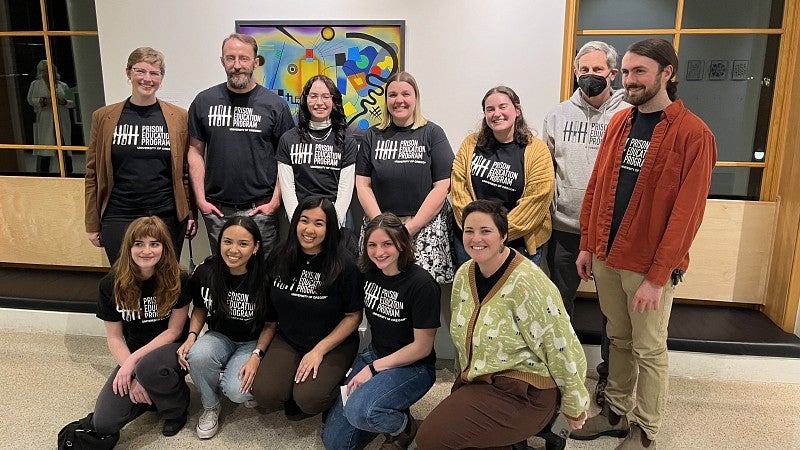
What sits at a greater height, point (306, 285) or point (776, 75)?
point (776, 75)

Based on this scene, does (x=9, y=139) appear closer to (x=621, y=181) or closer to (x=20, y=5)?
(x=20, y=5)

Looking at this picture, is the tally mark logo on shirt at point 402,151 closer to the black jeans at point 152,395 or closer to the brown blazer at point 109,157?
the brown blazer at point 109,157

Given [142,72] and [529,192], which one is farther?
[142,72]

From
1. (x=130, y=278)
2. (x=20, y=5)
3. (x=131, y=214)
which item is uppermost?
(x=20, y=5)

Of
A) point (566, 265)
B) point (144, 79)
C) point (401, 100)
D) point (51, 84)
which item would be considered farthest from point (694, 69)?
point (51, 84)

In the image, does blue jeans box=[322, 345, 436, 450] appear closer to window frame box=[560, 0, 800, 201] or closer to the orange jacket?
the orange jacket

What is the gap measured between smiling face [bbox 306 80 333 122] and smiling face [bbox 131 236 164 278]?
0.84 metres

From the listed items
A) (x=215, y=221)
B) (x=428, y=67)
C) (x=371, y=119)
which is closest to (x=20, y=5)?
(x=215, y=221)

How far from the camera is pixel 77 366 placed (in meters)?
2.90

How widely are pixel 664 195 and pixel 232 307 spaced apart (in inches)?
66.3

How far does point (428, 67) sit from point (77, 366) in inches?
91.0

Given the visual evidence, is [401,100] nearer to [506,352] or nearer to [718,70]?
[506,352]

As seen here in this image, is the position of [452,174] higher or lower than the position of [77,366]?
higher

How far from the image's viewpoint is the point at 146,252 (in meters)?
2.23
